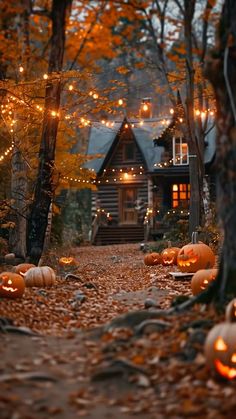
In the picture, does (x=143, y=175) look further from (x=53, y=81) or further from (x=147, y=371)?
(x=147, y=371)

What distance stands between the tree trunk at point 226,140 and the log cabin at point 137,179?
23.7 m

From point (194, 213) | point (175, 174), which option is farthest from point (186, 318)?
point (175, 174)

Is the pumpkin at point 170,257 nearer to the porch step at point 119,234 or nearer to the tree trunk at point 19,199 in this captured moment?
the tree trunk at point 19,199

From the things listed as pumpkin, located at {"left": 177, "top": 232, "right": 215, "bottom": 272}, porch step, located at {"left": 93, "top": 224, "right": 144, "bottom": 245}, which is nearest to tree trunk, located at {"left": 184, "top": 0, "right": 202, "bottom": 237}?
pumpkin, located at {"left": 177, "top": 232, "right": 215, "bottom": 272}

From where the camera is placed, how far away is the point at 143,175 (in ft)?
116

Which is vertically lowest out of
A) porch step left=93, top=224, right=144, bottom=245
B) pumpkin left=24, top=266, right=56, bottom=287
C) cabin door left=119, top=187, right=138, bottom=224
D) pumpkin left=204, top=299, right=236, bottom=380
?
pumpkin left=204, top=299, right=236, bottom=380

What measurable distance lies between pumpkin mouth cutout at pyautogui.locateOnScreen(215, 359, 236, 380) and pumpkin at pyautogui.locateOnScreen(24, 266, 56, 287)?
6551mm

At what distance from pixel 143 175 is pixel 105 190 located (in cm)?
287

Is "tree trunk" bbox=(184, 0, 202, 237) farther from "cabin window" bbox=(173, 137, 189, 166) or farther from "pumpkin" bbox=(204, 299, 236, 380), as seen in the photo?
"cabin window" bbox=(173, 137, 189, 166)

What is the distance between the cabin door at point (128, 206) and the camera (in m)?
35.7

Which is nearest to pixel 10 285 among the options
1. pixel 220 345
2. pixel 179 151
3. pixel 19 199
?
pixel 220 345

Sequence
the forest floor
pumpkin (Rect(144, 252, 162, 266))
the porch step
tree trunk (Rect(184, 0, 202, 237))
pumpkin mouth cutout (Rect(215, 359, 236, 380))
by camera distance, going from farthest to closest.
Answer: the porch step → pumpkin (Rect(144, 252, 162, 266)) → tree trunk (Rect(184, 0, 202, 237)) → pumpkin mouth cutout (Rect(215, 359, 236, 380)) → the forest floor

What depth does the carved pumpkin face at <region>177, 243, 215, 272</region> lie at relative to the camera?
40.9 ft

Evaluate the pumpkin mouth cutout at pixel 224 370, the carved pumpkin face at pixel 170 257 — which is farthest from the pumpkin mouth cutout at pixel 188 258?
the pumpkin mouth cutout at pixel 224 370
